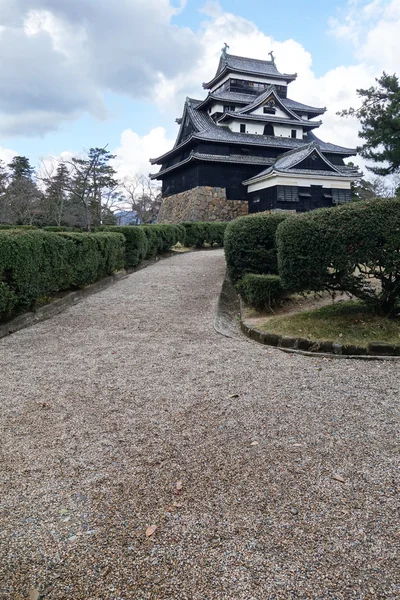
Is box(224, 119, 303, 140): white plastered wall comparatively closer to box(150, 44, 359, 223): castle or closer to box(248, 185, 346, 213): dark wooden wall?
box(150, 44, 359, 223): castle

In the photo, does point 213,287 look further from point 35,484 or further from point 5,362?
point 35,484

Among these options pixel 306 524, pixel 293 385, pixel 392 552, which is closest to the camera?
pixel 392 552

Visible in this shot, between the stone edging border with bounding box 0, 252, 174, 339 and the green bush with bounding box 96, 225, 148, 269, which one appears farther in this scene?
the green bush with bounding box 96, 225, 148, 269

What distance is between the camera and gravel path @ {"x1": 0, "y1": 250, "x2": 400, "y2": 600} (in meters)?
1.86

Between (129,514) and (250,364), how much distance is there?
113 inches

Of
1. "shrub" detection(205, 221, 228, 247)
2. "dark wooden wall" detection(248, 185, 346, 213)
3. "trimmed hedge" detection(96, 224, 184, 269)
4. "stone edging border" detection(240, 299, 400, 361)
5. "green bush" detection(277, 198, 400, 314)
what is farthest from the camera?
"dark wooden wall" detection(248, 185, 346, 213)

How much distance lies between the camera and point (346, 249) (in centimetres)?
543

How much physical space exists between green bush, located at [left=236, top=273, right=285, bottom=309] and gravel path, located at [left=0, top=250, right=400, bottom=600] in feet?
6.94

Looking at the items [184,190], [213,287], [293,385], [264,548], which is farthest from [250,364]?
[184,190]

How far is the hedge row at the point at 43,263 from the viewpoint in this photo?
257 inches

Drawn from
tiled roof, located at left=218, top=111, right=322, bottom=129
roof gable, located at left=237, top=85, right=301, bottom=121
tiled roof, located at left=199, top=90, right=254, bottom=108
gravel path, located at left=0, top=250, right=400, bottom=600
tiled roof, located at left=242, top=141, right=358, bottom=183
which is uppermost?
tiled roof, located at left=199, top=90, right=254, bottom=108

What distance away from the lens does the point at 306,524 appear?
216 centimetres

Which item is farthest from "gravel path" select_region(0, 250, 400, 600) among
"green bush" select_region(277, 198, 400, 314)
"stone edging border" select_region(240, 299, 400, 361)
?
"green bush" select_region(277, 198, 400, 314)

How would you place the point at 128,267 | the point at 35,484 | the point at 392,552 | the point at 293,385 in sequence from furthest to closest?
the point at 128,267, the point at 293,385, the point at 35,484, the point at 392,552
